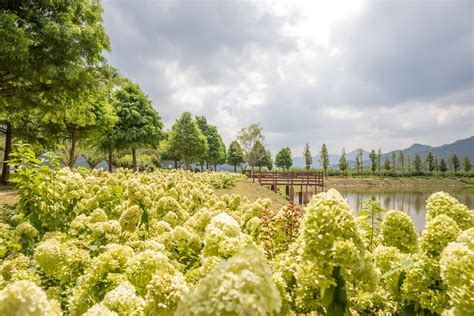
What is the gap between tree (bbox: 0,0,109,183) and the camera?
872 cm

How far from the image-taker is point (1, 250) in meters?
2.82

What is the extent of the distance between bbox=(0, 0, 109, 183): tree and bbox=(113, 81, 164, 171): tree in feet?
53.0

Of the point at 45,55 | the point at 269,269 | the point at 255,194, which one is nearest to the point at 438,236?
the point at 269,269

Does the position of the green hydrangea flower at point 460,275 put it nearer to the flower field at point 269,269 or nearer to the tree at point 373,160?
the flower field at point 269,269

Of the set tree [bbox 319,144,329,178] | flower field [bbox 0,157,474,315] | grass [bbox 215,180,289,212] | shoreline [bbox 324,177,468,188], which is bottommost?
shoreline [bbox 324,177,468,188]

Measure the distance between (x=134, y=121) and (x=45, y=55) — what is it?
62.7ft

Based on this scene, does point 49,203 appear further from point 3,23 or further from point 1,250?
point 3,23

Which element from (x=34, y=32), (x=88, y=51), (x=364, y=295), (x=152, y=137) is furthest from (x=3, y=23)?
(x=152, y=137)

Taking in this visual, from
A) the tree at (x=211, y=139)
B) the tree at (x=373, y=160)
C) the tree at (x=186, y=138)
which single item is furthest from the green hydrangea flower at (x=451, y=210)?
the tree at (x=373, y=160)

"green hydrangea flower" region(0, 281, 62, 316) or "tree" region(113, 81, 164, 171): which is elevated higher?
"tree" region(113, 81, 164, 171)

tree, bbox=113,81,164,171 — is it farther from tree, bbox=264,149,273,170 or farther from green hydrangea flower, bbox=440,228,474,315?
tree, bbox=264,149,273,170

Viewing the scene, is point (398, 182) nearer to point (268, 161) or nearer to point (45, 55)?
point (268, 161)

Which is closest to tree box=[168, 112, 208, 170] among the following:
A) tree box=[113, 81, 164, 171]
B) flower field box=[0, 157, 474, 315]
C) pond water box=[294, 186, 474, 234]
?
tree box=[113, 81, 164, 171]

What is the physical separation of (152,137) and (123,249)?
28.7 meters
